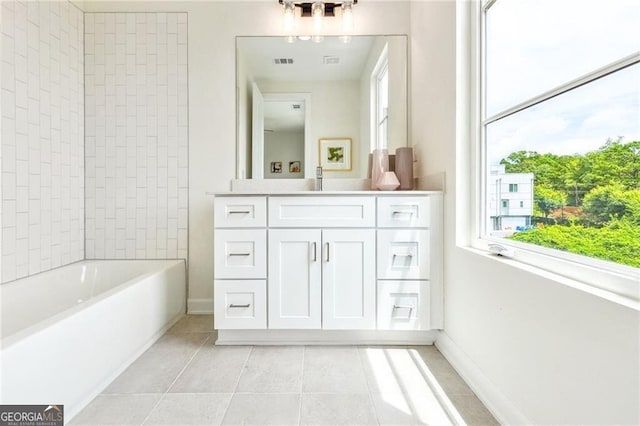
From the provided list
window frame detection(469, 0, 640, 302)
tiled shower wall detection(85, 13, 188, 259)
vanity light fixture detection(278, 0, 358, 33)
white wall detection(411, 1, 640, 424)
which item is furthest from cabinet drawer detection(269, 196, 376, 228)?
vanity light fixture detection(278, 0, 358, 33)

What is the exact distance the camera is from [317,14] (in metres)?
2.42

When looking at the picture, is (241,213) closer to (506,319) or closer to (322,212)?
(322,212)

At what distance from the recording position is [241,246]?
189cm

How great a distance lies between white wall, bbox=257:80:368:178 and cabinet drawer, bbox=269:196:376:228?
0.58 m

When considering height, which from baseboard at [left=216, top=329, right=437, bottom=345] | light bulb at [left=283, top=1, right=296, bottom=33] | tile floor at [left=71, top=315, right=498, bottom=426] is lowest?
tile floor at [left=71, top=315, right=498, bottom=426]

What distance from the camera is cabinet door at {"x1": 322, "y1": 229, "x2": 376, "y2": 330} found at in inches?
74.0

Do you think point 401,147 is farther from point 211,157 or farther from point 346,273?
point 211,157

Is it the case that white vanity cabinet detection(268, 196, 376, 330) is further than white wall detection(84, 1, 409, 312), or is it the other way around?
white wall detection(84, 1, 409, 312)

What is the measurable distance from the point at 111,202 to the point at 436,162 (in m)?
2.23

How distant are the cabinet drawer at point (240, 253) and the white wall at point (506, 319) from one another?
0.99 metres

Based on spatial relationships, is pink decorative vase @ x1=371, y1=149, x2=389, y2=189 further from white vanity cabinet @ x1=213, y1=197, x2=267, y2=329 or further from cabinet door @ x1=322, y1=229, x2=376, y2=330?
white vanity cabinet @ x1=213, y1=197, x2=267, y2=329

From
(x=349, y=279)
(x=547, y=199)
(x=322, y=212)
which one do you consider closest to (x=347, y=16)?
(x=322, y=212)

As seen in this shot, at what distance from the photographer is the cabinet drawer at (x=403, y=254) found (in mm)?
1883

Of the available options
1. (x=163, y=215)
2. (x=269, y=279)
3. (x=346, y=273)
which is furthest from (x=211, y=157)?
(x=346, y=273)
